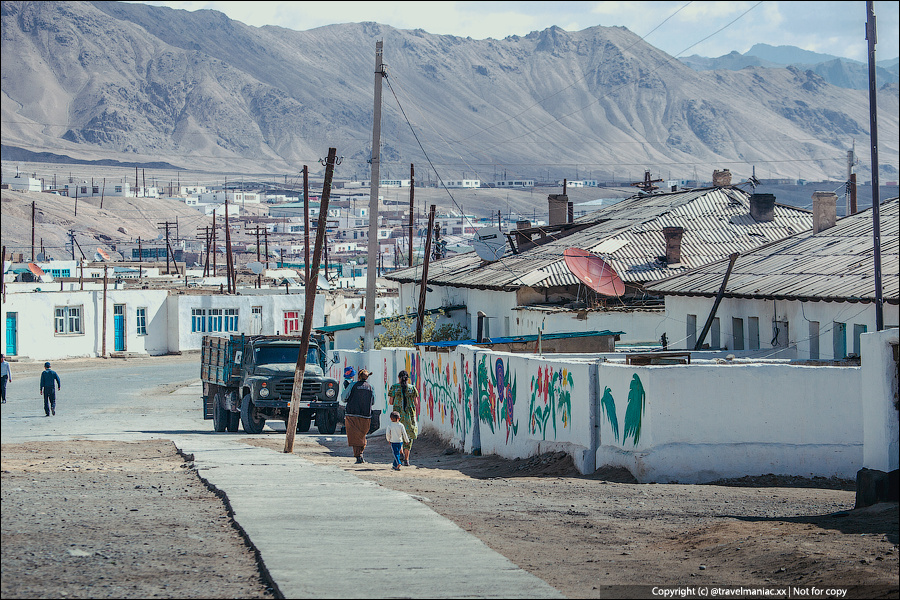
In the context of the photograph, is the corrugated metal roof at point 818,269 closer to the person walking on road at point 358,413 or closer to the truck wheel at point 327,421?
the truck wheel at point 327,421

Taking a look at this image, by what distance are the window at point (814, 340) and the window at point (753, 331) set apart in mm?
2350

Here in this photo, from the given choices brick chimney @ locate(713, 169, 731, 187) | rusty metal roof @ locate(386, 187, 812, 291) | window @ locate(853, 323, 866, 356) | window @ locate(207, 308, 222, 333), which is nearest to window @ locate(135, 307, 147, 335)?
window @ locate(207, 308, 222, 333)

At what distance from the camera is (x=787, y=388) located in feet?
49.5

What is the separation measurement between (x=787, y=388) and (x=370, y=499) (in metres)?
6.89

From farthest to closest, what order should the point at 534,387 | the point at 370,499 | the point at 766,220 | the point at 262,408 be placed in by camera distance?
the point at 766,220, the point at 262,408, the point at 534,387, the point at 370,499

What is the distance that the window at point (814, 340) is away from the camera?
74.6 ft

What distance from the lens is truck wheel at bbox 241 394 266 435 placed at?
26.3m

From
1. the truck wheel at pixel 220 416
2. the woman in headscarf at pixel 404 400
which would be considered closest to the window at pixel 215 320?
the truck wheel at pixel 220 416

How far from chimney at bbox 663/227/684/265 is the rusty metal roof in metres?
0.28

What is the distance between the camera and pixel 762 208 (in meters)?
40.8

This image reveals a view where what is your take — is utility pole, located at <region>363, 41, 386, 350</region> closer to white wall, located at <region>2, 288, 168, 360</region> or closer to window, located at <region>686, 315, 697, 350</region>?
window, located at <region>686, 315, 697, 350</region>

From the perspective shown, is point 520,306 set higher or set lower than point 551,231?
lower

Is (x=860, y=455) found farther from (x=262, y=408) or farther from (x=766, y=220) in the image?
(x=766, y=220)

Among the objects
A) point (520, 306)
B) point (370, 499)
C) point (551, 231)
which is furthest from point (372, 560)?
point (551, 231)
